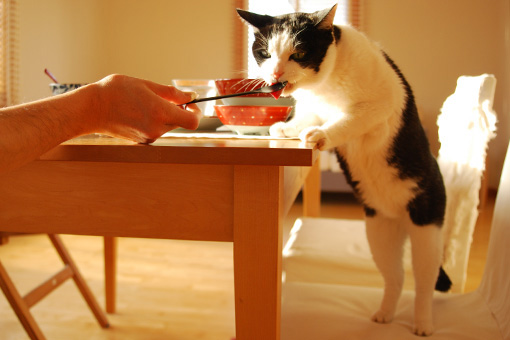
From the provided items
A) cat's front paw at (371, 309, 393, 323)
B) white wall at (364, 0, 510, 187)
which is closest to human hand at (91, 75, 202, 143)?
cat's front paw at (371, 309, 393, 323)

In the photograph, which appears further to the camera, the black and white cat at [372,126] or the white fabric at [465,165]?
the white fabric at [465,165]

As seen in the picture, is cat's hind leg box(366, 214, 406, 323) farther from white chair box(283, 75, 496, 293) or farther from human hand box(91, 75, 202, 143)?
human hand box(91, 75, 202, 143)

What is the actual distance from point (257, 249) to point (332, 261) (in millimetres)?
692

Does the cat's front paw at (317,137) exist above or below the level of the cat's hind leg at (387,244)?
above

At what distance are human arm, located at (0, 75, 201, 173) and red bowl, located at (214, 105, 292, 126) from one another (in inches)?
12.0

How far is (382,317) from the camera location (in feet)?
3.00

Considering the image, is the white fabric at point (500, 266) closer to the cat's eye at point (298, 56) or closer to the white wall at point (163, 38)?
the cat's eye at point (298, 56)

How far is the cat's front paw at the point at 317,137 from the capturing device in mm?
759

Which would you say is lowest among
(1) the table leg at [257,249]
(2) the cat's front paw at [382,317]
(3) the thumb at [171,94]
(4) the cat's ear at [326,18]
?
(2) the cat's front paw at [382,317]

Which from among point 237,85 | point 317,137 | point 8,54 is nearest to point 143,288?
point 237,85

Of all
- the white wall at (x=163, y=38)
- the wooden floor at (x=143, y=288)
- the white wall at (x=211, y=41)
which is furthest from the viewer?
the white wall at (x=163, y=38)

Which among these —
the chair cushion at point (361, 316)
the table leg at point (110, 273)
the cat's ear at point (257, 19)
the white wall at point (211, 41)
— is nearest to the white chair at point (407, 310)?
the chair cushion at point (361, 316)

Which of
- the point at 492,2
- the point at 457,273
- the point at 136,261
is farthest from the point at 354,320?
the point at 492,2

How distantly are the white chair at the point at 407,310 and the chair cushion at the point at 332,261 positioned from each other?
0.61ft
